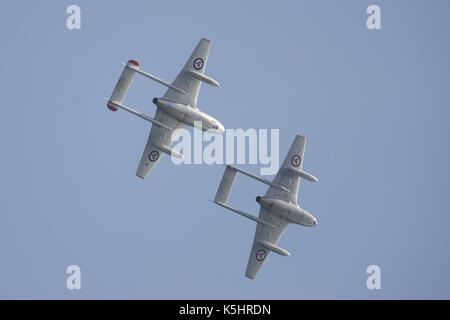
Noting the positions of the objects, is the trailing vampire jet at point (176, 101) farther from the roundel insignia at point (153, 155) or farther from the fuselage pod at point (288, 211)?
the fuselage pod at point (288, 211)

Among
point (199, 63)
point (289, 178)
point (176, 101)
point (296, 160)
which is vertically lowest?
point (289, 178)

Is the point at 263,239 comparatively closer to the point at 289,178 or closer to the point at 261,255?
the point at 261,255

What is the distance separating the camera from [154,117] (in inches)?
4104

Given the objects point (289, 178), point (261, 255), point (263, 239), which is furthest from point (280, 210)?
point (261, 255)

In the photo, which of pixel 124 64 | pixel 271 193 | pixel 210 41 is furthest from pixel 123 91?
pixel 271 193

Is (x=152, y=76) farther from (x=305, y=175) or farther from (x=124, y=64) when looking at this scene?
(x=305, y=175)

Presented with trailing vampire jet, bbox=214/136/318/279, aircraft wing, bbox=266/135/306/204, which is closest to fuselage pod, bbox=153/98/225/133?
trailing vampire jet, bbox=214/136/318/279

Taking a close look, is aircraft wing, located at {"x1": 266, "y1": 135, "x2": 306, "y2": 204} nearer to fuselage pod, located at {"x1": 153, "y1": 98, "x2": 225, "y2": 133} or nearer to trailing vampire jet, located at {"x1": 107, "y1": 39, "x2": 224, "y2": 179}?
trailing vampire jet, located at {"x1": 107, "y1": 39, "x2": 224, "y2": 179}

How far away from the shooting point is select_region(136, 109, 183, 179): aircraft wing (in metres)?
104

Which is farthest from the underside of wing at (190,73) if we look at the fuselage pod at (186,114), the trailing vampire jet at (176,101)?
the fuselage pod at (186,114)

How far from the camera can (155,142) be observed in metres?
106

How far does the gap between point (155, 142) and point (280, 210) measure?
12.8m

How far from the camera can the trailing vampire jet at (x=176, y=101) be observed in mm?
101375

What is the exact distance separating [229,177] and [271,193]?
5.68 m
